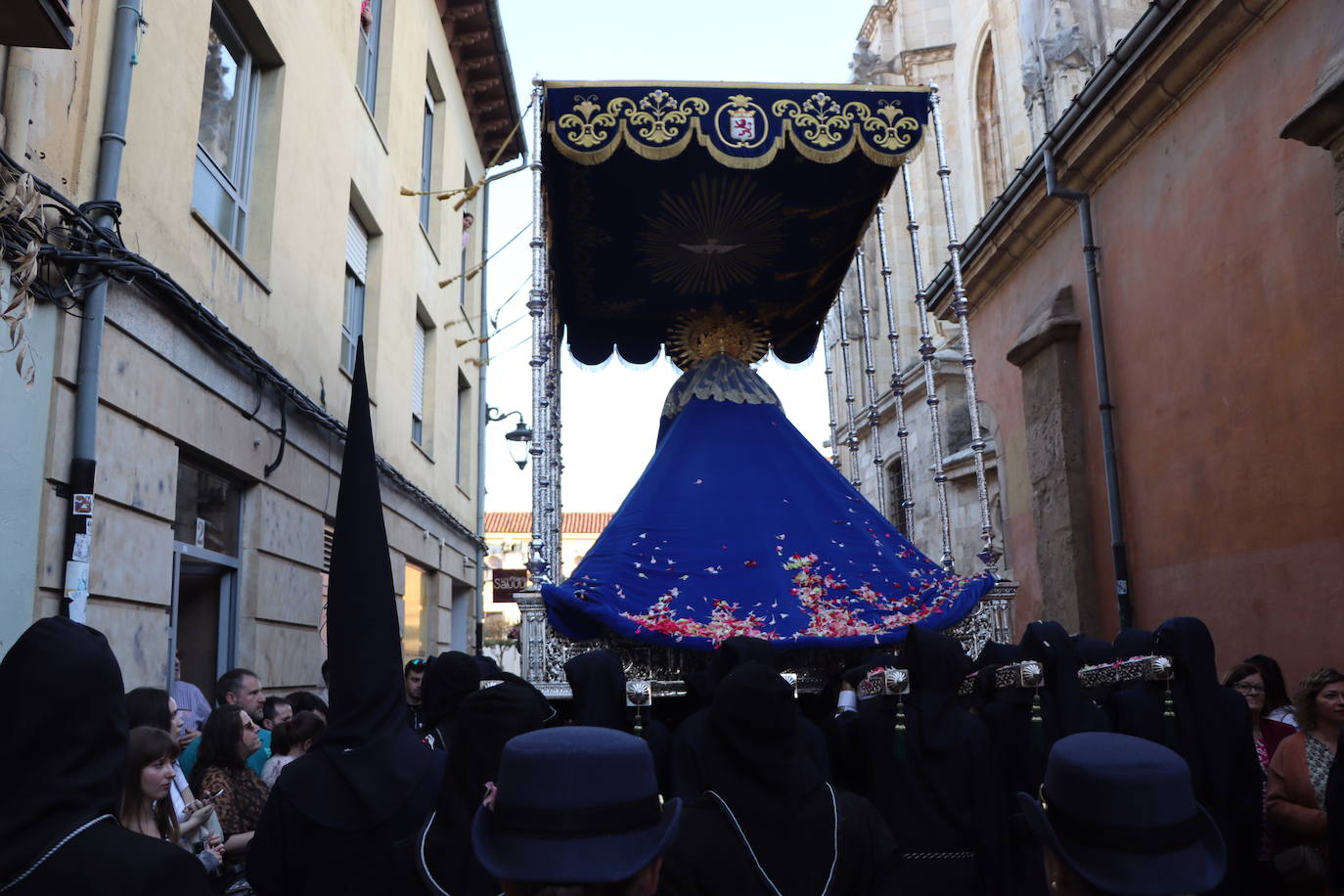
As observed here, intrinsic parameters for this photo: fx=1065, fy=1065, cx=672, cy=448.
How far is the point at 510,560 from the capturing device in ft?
153

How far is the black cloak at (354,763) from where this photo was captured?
8.30 feet

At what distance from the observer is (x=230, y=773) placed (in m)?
4.55

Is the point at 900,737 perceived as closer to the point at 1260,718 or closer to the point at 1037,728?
the point at 1037,728

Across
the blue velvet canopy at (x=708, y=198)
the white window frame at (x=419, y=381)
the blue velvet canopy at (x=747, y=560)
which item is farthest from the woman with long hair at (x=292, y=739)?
the white window frame at (x=419, y=381)

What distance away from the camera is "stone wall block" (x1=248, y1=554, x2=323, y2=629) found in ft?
26.8

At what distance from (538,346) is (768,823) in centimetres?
517

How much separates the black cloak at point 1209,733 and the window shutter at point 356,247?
860 cm

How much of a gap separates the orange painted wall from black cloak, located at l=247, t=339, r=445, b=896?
241 inches

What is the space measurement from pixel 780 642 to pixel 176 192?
4636 mm

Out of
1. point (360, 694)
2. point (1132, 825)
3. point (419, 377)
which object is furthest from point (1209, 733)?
point (419, 377)

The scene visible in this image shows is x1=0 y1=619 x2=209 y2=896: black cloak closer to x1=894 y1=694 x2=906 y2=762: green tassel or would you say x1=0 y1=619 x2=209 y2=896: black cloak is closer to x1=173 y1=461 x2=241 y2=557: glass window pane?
x1=894 y1=694 x2=906 y2=762: green tassel

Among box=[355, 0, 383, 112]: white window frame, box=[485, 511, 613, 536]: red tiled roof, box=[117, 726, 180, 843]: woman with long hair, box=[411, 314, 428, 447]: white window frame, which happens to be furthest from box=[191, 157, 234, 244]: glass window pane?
box=[485, 511, 613, 536]: red tiled roof

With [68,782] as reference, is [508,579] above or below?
above

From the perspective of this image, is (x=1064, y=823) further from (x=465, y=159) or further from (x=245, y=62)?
(x=465, y=159)
